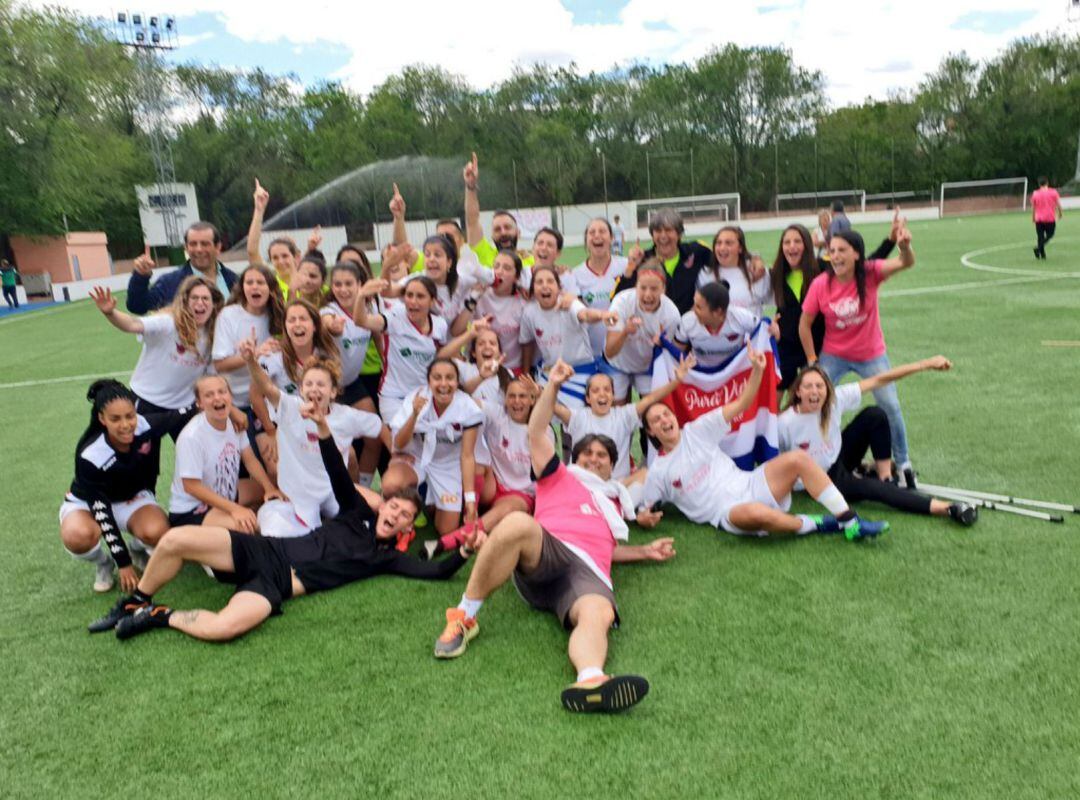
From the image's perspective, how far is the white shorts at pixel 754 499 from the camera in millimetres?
4812

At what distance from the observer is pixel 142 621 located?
404cm

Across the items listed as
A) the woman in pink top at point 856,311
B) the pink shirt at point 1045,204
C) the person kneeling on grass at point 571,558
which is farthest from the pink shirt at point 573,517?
the pink shirt at point 1045,204

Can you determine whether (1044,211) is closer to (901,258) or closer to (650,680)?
(901,258)

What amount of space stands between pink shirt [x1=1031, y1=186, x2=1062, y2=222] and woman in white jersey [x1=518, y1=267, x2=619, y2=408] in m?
15.9

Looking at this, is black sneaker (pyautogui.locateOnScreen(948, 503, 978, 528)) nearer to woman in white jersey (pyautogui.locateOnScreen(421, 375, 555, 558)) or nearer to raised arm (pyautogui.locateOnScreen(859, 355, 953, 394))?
raised arm (pyautogui.locateOnScreen(859, 355, 953, 394))

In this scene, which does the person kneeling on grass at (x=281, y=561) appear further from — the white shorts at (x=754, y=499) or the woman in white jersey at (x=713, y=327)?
Result: the woman in white jersey at (x=713, y=327)

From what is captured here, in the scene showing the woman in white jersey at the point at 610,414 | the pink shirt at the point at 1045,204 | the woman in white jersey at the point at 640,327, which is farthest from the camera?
the pink shirt at the point at 1045,204

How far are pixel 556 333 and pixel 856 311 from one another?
2055 millimetres

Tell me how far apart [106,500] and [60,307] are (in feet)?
87.5

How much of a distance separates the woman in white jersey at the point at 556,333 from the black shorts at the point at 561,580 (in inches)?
73.3

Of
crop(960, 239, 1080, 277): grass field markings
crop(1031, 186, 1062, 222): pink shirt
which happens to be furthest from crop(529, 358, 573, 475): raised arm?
crop(1031, 186, 1062, 222): pink shirt

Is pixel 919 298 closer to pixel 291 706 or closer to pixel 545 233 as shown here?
pixel 545 233

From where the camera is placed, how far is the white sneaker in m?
4.62

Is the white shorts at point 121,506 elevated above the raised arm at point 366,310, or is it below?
below
